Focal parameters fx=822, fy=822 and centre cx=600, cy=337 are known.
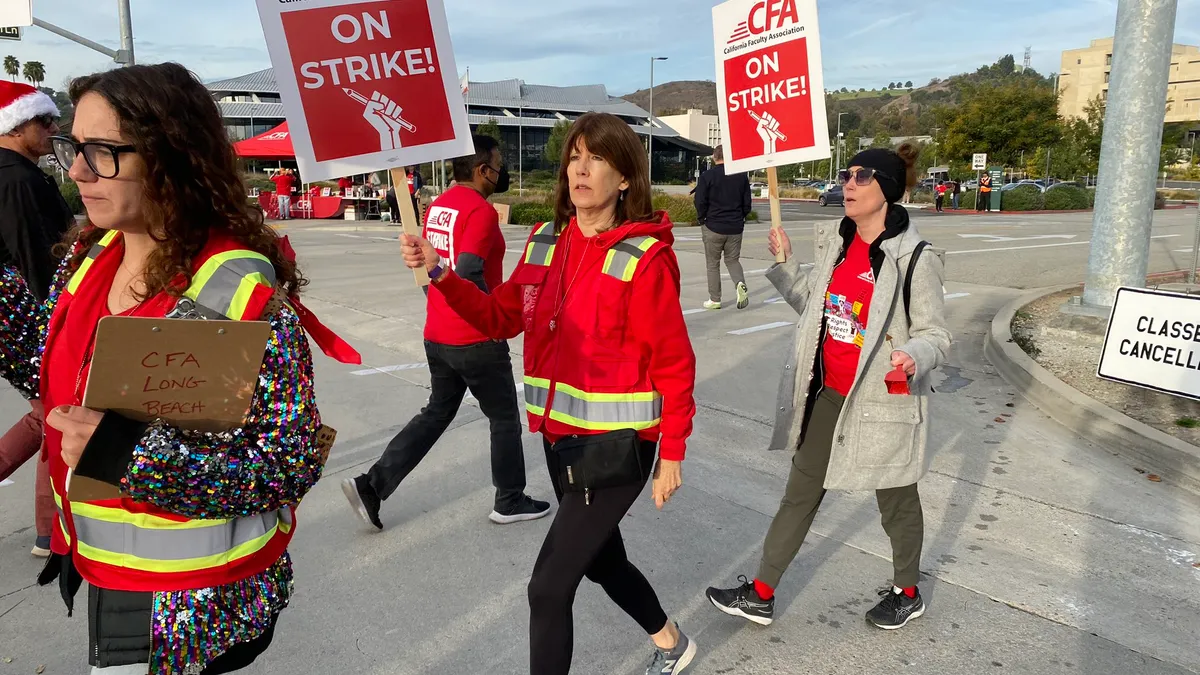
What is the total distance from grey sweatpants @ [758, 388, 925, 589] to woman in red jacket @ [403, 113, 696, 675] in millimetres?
939

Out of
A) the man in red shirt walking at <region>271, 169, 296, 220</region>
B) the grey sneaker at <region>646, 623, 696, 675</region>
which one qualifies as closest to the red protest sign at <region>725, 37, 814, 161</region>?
the grey sneaker at <region>646, 623, 696, 675</region>

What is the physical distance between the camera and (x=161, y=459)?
1428 millimetres

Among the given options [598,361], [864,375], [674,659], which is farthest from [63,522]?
[864,375]

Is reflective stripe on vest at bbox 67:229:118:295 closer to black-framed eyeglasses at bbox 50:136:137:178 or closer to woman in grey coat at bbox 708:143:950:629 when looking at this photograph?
black-framed eyeglasses at bbox 50:136:137:178

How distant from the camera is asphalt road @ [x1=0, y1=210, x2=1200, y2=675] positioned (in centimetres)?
311

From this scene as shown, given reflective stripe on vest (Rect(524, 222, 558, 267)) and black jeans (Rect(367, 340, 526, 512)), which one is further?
black jeans (Rect(367, 340, 526, 512))

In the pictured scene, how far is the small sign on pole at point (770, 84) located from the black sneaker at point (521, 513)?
75.0 inches

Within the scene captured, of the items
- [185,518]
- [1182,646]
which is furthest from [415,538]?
[1182,646]

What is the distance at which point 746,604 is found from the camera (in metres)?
3.31

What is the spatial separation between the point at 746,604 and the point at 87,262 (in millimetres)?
2608

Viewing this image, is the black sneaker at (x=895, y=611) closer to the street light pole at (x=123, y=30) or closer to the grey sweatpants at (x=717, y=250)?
the grey sweatpants at (x=717, y=250)

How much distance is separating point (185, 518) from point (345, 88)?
1.45 meters

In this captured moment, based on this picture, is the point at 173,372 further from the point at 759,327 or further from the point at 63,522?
the point at 759,327

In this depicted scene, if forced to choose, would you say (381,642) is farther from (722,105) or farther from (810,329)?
(722,105)
